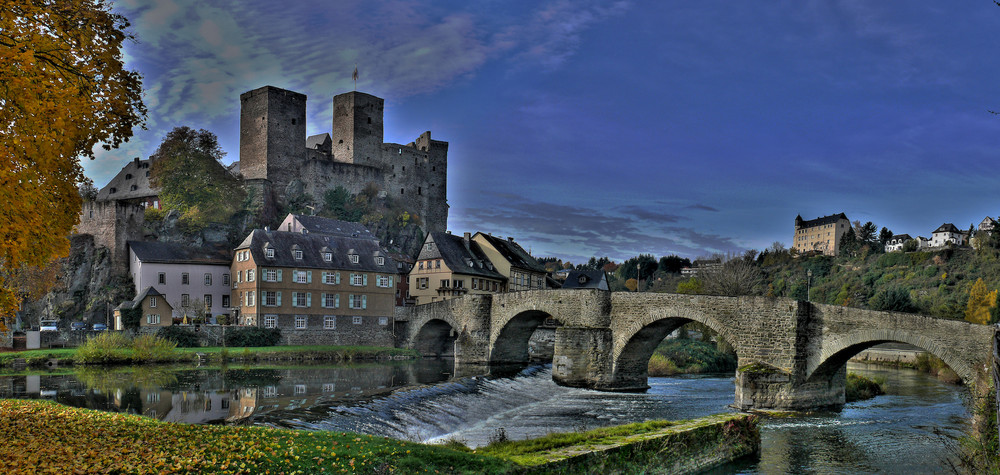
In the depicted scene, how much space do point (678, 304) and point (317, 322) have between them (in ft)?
91.4

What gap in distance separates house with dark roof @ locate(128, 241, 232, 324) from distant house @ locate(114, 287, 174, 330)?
95.1 inches

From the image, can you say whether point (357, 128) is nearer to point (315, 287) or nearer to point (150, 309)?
point (315, 287)

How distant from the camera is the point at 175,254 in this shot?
174ft

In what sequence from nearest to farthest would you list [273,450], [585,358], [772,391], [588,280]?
[273,450] < [772,391] < [585,358] < [588,280]

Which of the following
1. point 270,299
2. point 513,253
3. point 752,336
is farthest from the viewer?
point 513,253

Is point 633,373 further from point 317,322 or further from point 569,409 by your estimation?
point 317,322

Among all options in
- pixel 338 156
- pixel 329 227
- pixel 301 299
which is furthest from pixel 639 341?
pixel 338 156

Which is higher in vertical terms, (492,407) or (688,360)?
(492,407)

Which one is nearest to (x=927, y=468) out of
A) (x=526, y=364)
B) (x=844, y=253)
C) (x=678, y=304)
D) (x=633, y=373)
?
(x=678, y=304)

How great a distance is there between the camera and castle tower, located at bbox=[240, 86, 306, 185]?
76.9 metres

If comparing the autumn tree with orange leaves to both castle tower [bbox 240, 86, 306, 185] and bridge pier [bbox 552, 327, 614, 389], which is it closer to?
bridge pier [bbox 552, 327, 614, 389]

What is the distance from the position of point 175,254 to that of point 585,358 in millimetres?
33320

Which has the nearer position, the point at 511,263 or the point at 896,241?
the point at 511,263

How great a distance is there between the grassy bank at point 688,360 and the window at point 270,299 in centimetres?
2395
